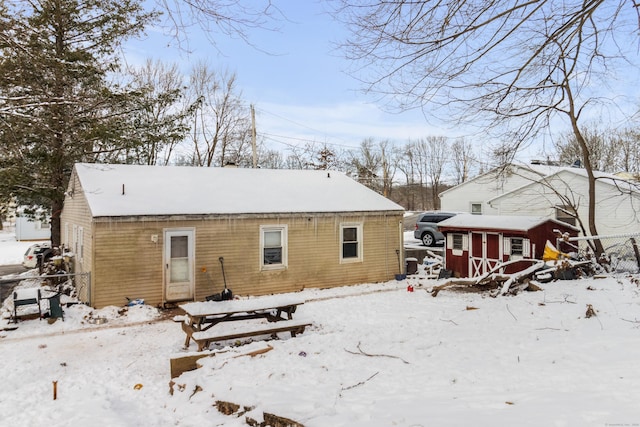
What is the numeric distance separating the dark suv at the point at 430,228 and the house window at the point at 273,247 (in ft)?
42.5

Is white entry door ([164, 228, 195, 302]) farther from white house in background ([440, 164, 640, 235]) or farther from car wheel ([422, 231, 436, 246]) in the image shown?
car wheel ([422, 231, 436, 246])

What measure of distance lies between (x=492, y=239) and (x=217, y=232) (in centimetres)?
906

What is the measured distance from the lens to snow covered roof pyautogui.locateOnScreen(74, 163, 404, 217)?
1042 centimetres

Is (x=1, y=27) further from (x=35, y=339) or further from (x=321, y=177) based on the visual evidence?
(x=321, y=177)

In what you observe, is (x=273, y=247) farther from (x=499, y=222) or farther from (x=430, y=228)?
(x=430, y=228)

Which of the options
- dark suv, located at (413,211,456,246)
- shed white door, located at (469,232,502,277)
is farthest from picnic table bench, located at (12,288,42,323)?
dark suv, located at (413,211,456,246)

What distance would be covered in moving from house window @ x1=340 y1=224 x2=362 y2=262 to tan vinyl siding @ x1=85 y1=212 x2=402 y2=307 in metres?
0.17

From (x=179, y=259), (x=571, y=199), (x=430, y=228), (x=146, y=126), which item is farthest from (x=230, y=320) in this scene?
(x=430, y=228)

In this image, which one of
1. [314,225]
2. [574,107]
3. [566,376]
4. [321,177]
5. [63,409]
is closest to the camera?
[566,376]

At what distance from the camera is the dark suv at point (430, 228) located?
22.6 m

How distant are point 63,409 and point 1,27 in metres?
4.73

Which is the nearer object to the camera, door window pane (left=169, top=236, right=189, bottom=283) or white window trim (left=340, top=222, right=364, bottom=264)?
door window pane (left=169, top=236, right=189, bottom=283)

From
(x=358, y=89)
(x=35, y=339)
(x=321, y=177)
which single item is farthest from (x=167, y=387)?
(x=321, y=177)

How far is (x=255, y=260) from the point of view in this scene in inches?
456
